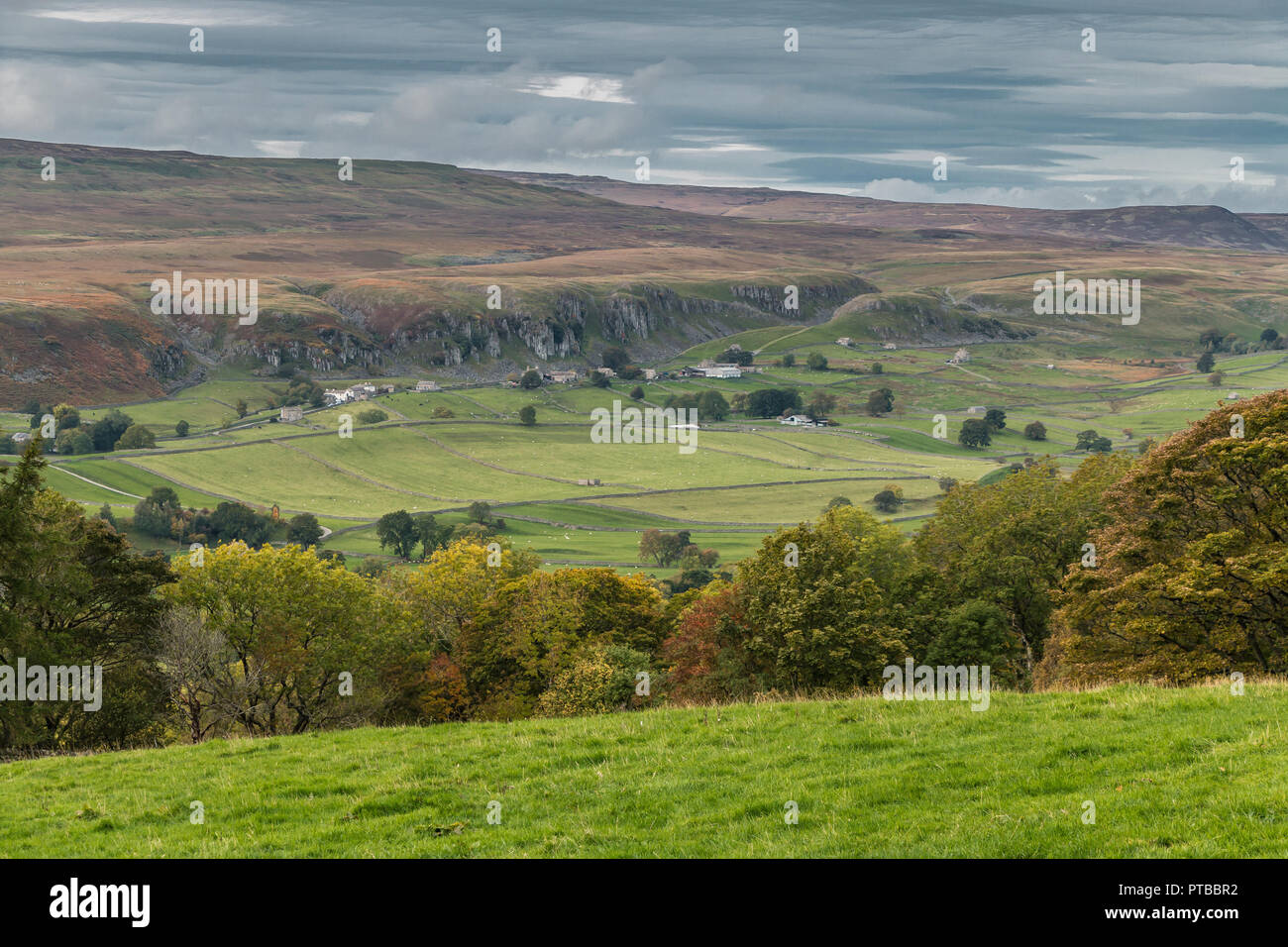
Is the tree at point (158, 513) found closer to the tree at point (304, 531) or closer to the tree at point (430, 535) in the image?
the tree at point (304, 531)

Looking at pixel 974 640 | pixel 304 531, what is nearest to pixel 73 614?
pixel 974 640

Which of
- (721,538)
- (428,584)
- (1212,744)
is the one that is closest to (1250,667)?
(1212,744)

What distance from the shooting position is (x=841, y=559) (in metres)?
49.9

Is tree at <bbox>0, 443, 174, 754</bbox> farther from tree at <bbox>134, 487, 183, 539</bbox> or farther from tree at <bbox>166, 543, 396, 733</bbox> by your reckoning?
tree at <bbox>134, 487, 183, 539</bbox>

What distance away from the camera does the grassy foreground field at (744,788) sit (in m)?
13.5

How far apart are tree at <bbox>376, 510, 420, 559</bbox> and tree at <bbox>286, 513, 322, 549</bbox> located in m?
12.0

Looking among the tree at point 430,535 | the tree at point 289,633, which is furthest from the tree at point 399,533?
the tree at point 289,633

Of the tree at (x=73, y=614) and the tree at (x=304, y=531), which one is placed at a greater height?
the tree at (x=73, y=614)

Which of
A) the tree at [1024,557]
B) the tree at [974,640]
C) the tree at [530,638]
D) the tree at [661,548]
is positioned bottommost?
the tree at [661,548]

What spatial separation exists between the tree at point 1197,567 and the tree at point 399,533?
143m

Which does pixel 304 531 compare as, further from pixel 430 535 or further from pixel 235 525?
pixel 430 535

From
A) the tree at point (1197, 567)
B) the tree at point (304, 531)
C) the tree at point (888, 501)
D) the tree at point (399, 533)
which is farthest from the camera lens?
the tree at point (888, 501)

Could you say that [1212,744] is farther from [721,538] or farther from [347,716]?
[721,538]
